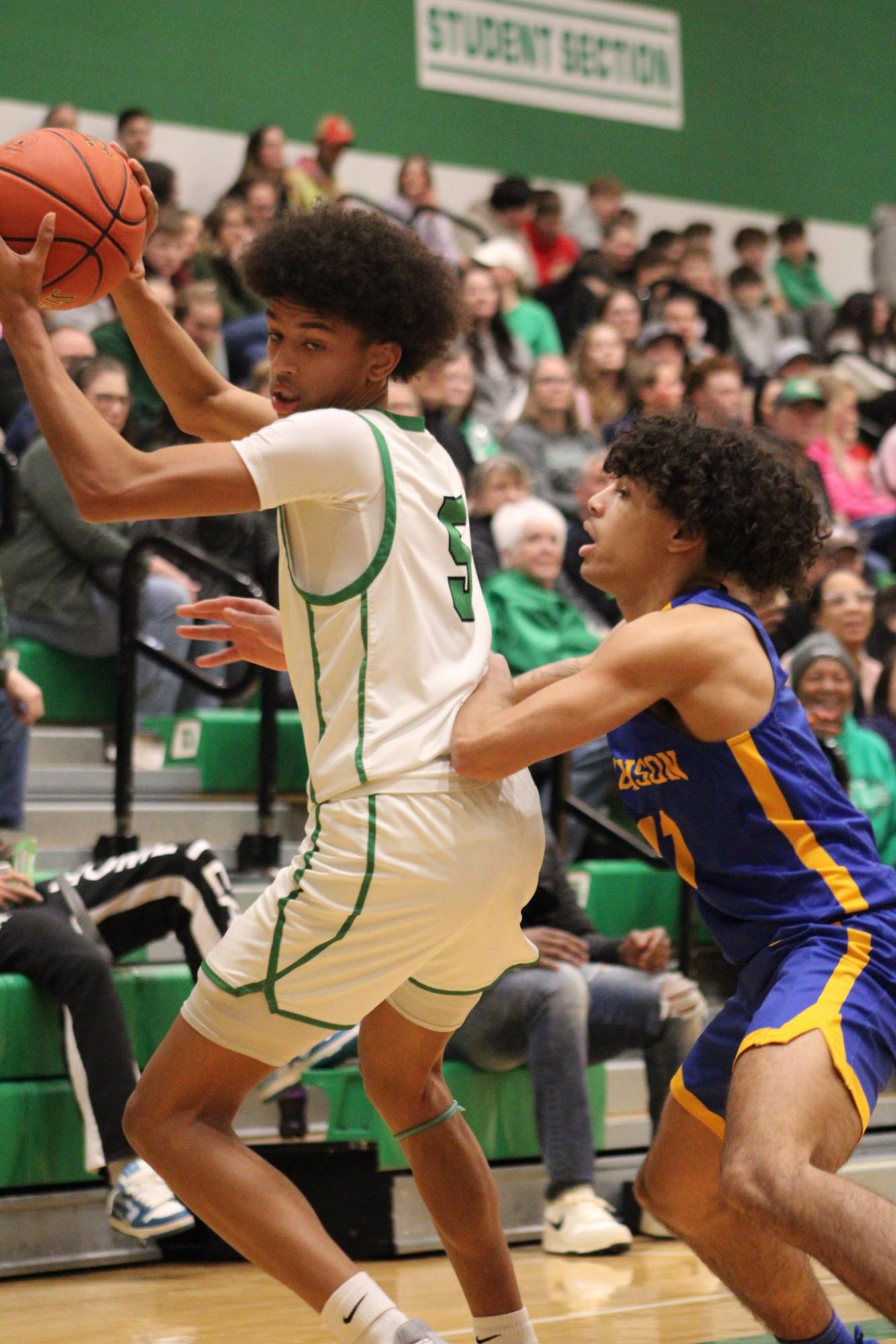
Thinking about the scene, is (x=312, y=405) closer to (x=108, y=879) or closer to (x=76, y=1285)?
(x=108, y=879)

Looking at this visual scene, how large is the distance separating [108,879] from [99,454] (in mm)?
1962

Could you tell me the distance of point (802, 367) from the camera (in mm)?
9359

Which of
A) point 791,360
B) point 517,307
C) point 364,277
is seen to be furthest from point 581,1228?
point 791,360

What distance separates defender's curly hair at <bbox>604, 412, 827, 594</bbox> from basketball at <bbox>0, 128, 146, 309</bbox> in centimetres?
83

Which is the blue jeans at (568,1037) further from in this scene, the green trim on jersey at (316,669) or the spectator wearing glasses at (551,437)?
the spectator wearing glasses at (551,437)

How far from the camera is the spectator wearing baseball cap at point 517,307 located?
8828 millimetres

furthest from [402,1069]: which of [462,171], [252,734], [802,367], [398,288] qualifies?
[462,171]

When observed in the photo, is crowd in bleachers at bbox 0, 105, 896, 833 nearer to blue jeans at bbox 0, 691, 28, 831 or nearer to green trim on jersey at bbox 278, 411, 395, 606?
green trim on jersey at bbox 278, 411, 395, 606

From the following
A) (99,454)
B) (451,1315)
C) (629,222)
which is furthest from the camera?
(629,222)

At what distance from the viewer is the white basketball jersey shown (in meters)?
2.42

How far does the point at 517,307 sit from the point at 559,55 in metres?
4.33

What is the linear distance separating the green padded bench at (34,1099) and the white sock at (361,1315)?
1620mm

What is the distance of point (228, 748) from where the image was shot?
17.9 ft

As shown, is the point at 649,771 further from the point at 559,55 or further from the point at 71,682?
the point at 559,55
